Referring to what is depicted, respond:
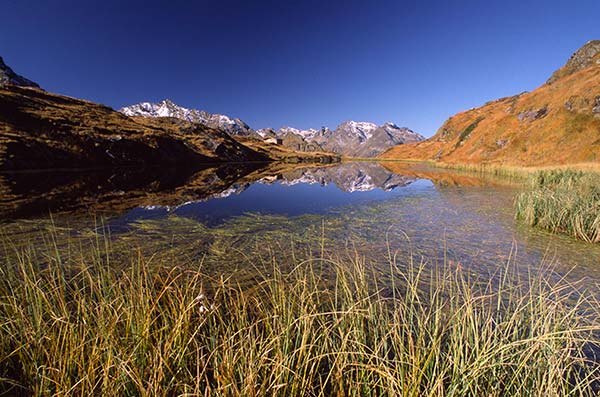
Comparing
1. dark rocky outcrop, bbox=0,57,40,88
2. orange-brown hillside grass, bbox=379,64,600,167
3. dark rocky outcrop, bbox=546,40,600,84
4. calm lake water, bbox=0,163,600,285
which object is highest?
dark rocky outcrop, bbox=0,57,40,88

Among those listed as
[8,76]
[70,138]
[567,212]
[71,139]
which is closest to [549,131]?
[567,212]

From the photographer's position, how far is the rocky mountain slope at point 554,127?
149ft

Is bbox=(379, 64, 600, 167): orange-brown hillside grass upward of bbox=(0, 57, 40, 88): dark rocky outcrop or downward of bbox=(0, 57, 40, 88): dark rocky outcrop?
downward

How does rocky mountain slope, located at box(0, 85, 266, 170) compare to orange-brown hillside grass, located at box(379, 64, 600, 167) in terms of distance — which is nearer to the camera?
rocky mountain slope, located at box(0, 85, 266, 170)

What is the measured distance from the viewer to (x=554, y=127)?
52125 mm

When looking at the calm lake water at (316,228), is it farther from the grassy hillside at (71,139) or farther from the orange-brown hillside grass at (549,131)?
the orange-brown hillside grass at (549,131)

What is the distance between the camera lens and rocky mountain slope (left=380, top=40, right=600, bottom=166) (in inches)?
1786

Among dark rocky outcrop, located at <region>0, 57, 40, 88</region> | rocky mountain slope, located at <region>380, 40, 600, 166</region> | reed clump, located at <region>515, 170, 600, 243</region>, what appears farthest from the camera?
A: dark rocky outcrop, located at <region>0, 57, 40, 88</region>

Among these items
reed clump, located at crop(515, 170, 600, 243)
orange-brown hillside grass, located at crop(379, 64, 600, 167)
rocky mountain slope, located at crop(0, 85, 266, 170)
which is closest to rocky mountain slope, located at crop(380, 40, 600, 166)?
orange-brown hillside grass, located at crop(379, 64, 600, 167)

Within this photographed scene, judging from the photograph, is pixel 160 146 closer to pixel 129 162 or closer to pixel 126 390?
pixel 129 162

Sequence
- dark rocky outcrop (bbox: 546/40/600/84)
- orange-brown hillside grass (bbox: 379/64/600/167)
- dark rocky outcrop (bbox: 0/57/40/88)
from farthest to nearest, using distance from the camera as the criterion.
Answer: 1. dark rocky outcrop (bbox: 0/57/40/88)
2. dark rocky outcrop (bbox: 546/40/600/84)
3. orange-brown hillside grass (bbox: 379/64/600/167)

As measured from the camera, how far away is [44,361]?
3.03 metres

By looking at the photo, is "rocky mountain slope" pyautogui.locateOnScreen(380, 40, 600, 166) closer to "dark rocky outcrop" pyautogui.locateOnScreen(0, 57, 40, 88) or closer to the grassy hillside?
the grassy hillside

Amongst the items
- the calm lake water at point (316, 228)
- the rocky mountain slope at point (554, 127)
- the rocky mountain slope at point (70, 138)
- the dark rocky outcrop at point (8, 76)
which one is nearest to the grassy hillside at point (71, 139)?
the rocky mountain slope at point (70, 138)
